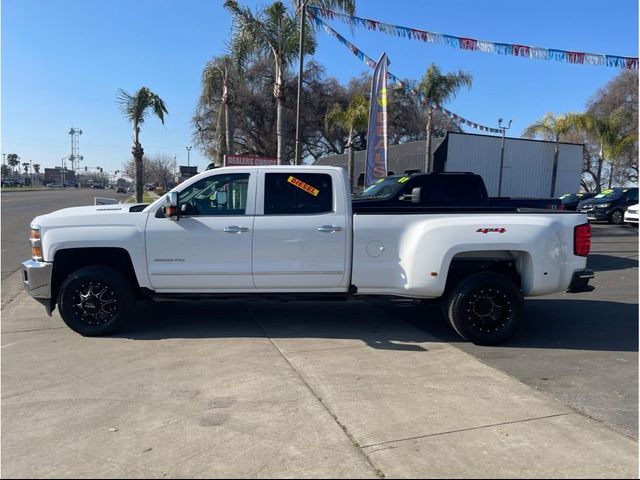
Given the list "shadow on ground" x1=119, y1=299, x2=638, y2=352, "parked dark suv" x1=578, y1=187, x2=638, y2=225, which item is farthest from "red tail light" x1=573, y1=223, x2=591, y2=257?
"parked dark suv" x1=578, y1=187, x2=638, y2=225

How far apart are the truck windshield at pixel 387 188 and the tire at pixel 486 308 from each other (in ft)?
13.5

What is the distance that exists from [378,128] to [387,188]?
204 inches

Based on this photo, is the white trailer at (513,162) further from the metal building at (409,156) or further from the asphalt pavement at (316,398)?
the asphalt pavement at (316,398)

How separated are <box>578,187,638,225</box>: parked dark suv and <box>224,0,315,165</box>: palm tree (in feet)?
44.3

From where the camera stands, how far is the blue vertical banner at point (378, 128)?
1460 centimetres

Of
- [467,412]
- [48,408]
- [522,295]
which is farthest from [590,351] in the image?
[48,408]

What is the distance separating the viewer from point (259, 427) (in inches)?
149

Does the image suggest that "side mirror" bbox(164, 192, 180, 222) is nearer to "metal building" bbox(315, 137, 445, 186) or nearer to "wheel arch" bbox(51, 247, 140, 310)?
"wheel arch" bbox(51, 247, 140, 310)

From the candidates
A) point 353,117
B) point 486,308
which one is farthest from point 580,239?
point 353,117

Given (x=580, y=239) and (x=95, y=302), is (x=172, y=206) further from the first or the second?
(x=580, y=239)

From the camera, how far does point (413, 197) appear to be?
363 inches

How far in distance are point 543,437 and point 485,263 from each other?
8.78 feet

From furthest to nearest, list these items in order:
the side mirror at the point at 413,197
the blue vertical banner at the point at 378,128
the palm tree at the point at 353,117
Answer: the palm tree at the point at 353,117 → the blue vertical banner at the point at 378,128 → the side mirror at the point at 413,197

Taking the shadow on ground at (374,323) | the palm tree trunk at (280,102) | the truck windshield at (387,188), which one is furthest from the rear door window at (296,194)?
the palm tree trunk at (280,102)
